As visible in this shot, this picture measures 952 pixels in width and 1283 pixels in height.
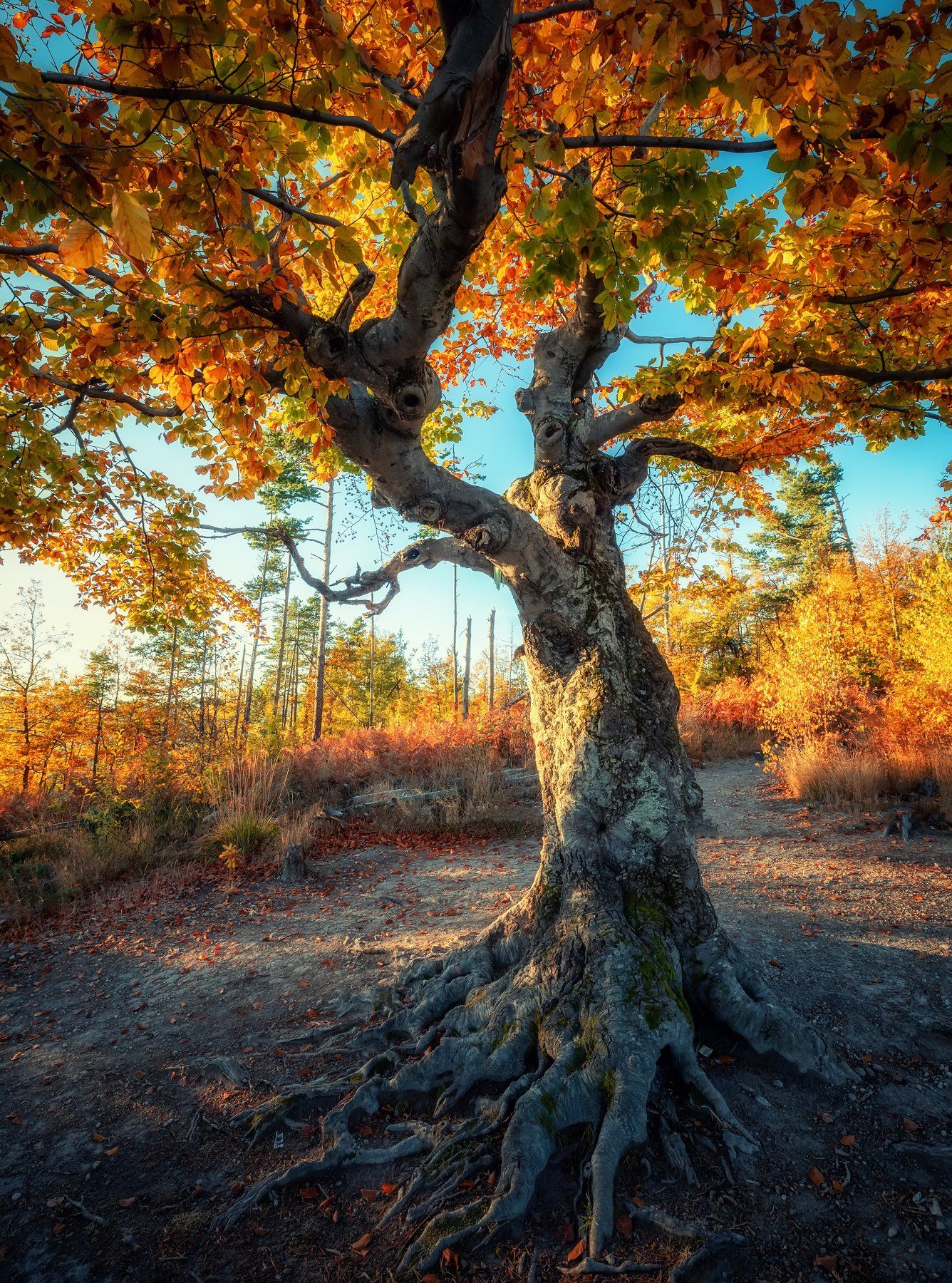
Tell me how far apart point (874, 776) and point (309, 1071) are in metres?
9.23

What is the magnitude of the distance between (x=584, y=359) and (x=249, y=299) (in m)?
2.81

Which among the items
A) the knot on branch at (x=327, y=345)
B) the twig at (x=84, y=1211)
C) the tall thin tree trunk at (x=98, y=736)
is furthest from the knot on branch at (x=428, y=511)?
the tall thin tree trunk at (x=98, y=736)

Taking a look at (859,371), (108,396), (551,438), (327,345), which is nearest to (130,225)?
(327,345)

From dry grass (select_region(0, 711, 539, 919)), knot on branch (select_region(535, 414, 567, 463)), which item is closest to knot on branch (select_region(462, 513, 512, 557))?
knot on branch (select_region(535, 414, 567, 463))

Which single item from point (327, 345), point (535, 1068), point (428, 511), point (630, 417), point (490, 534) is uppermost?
point (630, 417)

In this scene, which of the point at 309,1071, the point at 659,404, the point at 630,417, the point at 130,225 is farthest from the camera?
the point at 630,417

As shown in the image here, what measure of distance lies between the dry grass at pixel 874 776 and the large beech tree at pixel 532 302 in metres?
5.71

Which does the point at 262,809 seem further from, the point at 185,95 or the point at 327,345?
the point at 185,95

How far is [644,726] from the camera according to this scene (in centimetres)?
347

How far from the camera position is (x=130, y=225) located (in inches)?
60.7

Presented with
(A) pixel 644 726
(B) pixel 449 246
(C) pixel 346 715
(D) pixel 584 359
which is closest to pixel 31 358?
(B) pixel 449 246

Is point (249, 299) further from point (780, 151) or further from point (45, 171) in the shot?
point (780, 151)

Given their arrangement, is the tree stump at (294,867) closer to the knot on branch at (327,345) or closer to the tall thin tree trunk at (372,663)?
the knot on branch at (327,345)

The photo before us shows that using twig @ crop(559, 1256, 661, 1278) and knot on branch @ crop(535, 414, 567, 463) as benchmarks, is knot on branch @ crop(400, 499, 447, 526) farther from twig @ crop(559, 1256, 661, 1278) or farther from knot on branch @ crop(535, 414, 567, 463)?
twig @ crop(559, 1256, 661, 1278)
